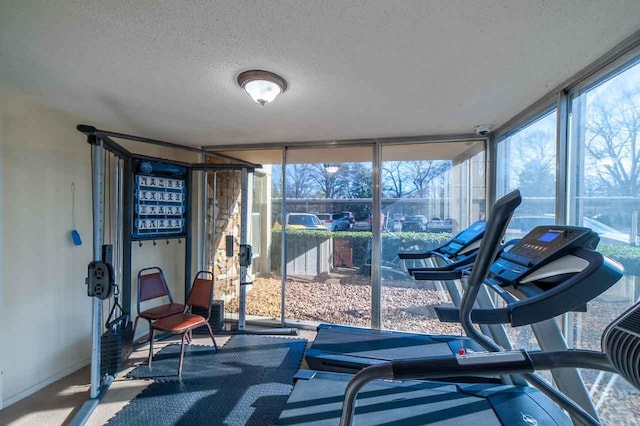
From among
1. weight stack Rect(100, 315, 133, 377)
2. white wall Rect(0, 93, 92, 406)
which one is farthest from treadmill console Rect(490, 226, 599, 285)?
white wall Rect(0, 93, 92, 406)

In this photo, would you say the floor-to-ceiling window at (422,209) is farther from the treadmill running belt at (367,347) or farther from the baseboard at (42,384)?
the baseboard at (42,384)

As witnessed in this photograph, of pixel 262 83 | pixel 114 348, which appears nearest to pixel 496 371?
pixel 262 83

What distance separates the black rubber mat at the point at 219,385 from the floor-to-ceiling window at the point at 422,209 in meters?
1.33

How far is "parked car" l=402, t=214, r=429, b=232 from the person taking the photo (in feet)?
10.8

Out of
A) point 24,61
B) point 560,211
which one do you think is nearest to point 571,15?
point 560,211

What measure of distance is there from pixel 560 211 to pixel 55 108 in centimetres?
398

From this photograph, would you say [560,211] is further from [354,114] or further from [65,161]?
[65,161]

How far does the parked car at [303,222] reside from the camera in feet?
11.7

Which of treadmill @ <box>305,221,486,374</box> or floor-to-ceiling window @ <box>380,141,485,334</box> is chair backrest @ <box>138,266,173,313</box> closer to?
treadmill @ <box>305,221,486,374</box>

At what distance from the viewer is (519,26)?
4.23ft

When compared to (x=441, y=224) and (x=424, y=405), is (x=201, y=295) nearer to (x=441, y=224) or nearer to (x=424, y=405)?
(x=424, y=405)

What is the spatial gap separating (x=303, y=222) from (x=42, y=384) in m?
2.75

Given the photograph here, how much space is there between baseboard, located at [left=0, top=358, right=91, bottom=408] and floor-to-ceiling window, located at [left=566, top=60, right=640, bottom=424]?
3.96 metres

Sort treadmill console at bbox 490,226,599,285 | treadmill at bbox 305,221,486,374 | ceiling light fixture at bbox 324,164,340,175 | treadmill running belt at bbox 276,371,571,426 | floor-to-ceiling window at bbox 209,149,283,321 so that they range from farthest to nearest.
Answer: floor-to-ceiling window at bbox 209,149,283,321 → ceiling light fixture at bbox 324,164,340,175 → treadmill at bbox 305,221,486,374 → treadmill running belt at bbox 276,371,571,426 → treadmill console at bbox 490,226,599,285
